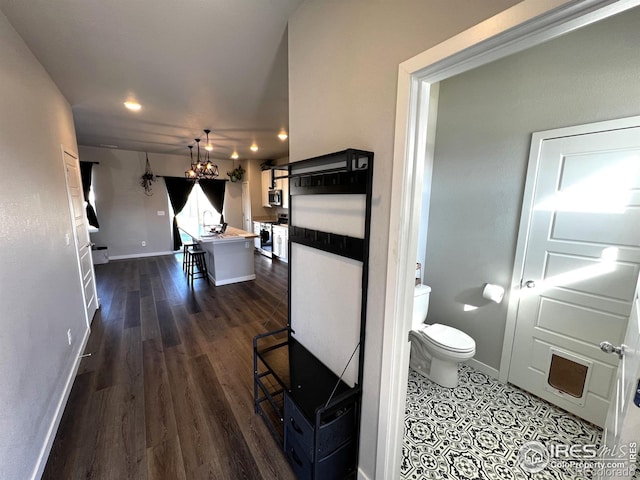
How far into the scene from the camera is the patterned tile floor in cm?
152

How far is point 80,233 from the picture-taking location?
320 cm

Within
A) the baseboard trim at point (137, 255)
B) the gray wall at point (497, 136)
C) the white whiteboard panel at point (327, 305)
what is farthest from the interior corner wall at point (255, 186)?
the white whiteboard panel at point (327, 305)

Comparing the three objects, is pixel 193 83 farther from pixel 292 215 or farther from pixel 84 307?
pixel 84 307

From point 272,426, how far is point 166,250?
6402 mm

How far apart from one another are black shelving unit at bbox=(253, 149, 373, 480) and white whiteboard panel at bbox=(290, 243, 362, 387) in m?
0.05

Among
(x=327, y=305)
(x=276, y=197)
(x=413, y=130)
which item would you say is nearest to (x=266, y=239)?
(x=276, y=197)

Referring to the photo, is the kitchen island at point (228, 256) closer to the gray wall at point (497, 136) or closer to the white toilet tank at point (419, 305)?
the white toilet tank at point (419, 305)

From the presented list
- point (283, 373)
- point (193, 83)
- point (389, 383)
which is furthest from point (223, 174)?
point (389, 383)

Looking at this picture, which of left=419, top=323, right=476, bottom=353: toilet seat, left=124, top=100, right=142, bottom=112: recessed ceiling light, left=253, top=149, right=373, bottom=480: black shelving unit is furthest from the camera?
left=124, top=100, right=142, bottom=112: recessed ceiling light

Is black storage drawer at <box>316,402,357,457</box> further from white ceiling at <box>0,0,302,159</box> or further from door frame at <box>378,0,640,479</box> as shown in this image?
white ceiling at <box>0,0,302,159</box>

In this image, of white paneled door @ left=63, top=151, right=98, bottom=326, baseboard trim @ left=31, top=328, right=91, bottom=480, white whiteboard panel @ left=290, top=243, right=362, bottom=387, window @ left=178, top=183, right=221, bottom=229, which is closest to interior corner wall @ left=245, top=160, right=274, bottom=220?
window @ left=178, top=183, right=221, bottom=229

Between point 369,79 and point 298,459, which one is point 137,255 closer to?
point 298,459

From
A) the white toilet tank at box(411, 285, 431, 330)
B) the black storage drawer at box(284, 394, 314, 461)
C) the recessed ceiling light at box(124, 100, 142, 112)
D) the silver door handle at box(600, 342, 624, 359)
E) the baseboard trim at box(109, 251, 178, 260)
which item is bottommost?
the baseboard trim at box(109, 251, 178, 260)

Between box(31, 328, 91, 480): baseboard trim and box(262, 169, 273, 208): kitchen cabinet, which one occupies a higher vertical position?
box(262, 169, 273, 208): kitchen cabinet
